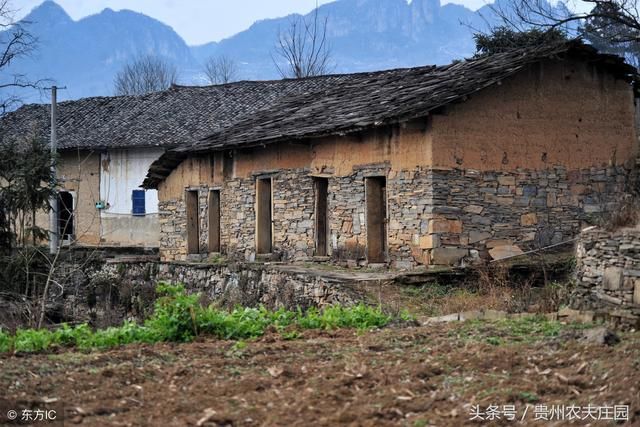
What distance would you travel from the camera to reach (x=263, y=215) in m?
21.9

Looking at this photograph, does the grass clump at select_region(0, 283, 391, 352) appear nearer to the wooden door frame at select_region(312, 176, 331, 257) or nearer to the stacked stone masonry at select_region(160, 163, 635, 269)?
the stacked stone masonry at select_region(160, 163, 635, 269)

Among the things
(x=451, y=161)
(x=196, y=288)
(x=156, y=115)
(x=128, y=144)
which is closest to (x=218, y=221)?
(x=196, y=288)

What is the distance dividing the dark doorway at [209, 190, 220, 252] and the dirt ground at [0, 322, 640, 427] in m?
14.2

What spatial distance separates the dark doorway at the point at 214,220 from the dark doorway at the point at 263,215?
2.06 m

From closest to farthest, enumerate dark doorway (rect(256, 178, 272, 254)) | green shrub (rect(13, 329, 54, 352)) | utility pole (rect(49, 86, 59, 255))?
1. green shrub (rect(13, 329, 54, 352))
2. dark doorway (rect(256, 178, 272, 254))
3. utility pole (rect(49, 86, 59, 255))

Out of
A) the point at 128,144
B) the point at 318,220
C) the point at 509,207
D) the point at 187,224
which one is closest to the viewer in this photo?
the point at 509,207

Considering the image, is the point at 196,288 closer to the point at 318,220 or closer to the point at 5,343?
the point at 318,220

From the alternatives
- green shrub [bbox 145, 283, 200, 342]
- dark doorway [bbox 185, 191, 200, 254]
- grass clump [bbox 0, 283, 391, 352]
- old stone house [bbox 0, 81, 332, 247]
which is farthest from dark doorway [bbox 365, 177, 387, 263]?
old stone house [bbox 0, 81, 332, 247]

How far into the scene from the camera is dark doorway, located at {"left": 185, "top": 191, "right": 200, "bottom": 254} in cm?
2445

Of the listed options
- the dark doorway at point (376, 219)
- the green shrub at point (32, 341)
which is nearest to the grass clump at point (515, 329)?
the green shrub at point (32, 341)

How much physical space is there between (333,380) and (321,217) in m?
12.7

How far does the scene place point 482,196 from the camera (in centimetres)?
1748

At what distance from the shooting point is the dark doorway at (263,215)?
2186 centimetres

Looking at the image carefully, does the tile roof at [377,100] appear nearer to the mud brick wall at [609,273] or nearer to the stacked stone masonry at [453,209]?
the stacked stone masonry at [453,209]
